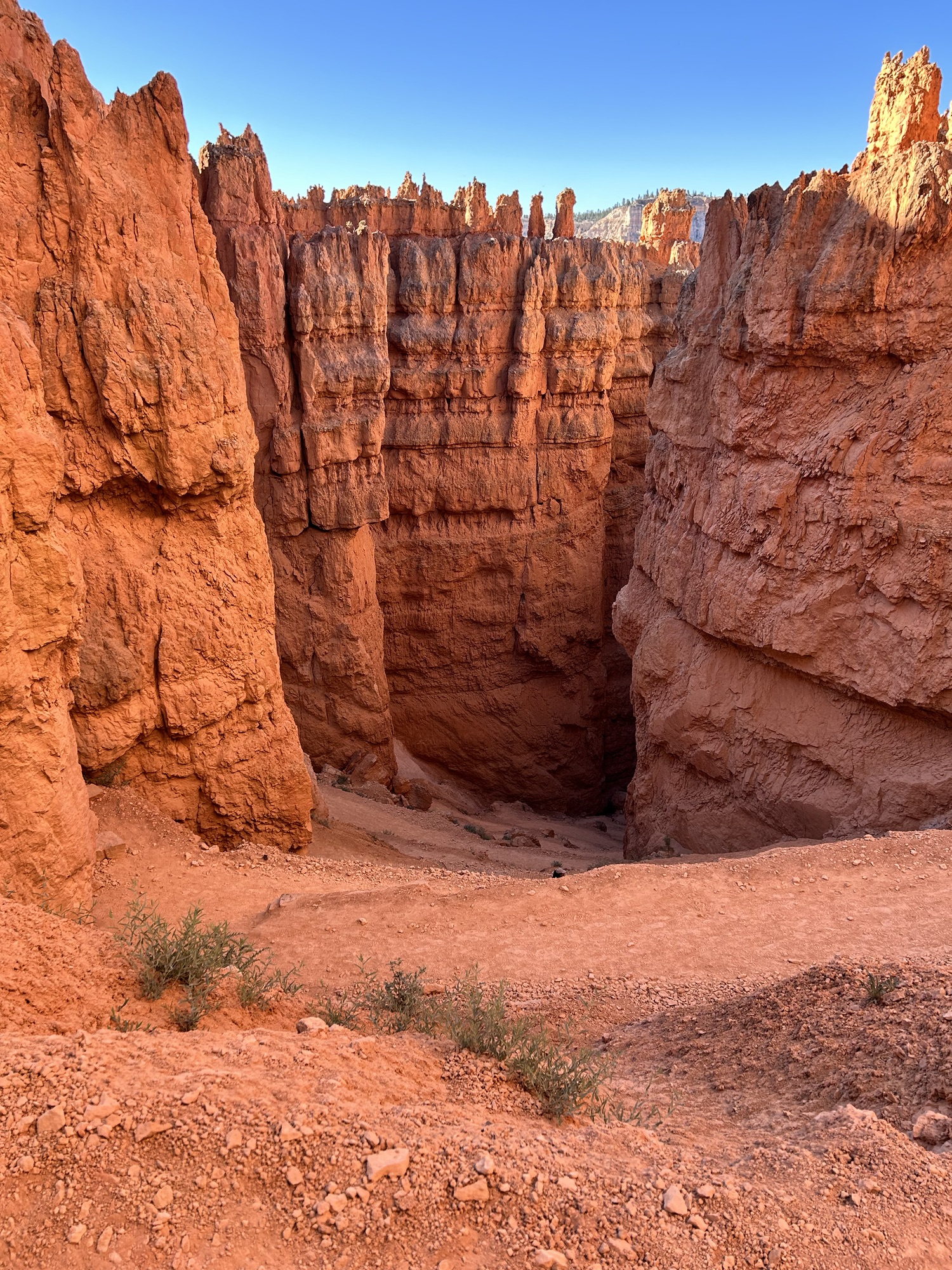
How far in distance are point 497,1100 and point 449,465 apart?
44.1 ft

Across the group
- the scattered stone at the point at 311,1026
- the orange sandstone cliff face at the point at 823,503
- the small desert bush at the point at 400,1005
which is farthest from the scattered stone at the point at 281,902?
the orange sandstone cliff face at the point at 823,503

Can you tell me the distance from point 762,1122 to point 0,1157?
2.76 meters

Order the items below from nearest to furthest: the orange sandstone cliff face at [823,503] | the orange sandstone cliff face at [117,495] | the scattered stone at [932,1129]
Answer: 1. the scattered stone at [932,1129]
2. the orange sandstone cliff face at [117,495]
3. the orange sandstone cliff face at [823,503]

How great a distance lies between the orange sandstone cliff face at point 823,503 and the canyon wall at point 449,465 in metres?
4.79

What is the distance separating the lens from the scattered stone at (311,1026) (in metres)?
4.02

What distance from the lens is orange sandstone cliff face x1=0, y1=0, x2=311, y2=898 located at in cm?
561

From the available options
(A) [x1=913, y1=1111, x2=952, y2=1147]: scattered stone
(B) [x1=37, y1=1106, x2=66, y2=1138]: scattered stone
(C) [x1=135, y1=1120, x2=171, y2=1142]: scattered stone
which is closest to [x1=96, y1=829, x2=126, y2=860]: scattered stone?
(B) [x1=37, y1=1106, x2=66, y2=1138]: scattered stone

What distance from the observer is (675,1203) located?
2824mm

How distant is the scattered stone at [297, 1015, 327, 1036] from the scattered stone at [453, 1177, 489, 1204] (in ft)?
4.41

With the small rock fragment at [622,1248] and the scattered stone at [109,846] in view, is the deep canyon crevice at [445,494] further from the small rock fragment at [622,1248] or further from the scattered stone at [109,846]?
the small rock fragment at [622,1248]

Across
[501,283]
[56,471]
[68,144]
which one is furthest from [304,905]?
[501,283]

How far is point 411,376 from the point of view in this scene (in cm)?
1541

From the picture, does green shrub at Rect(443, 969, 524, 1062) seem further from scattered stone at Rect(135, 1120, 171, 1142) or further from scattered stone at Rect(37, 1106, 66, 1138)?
scattered stone at Rect(37, 1106, 66, 1138)

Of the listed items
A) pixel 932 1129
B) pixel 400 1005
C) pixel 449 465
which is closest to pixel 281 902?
pixel 400 1005
